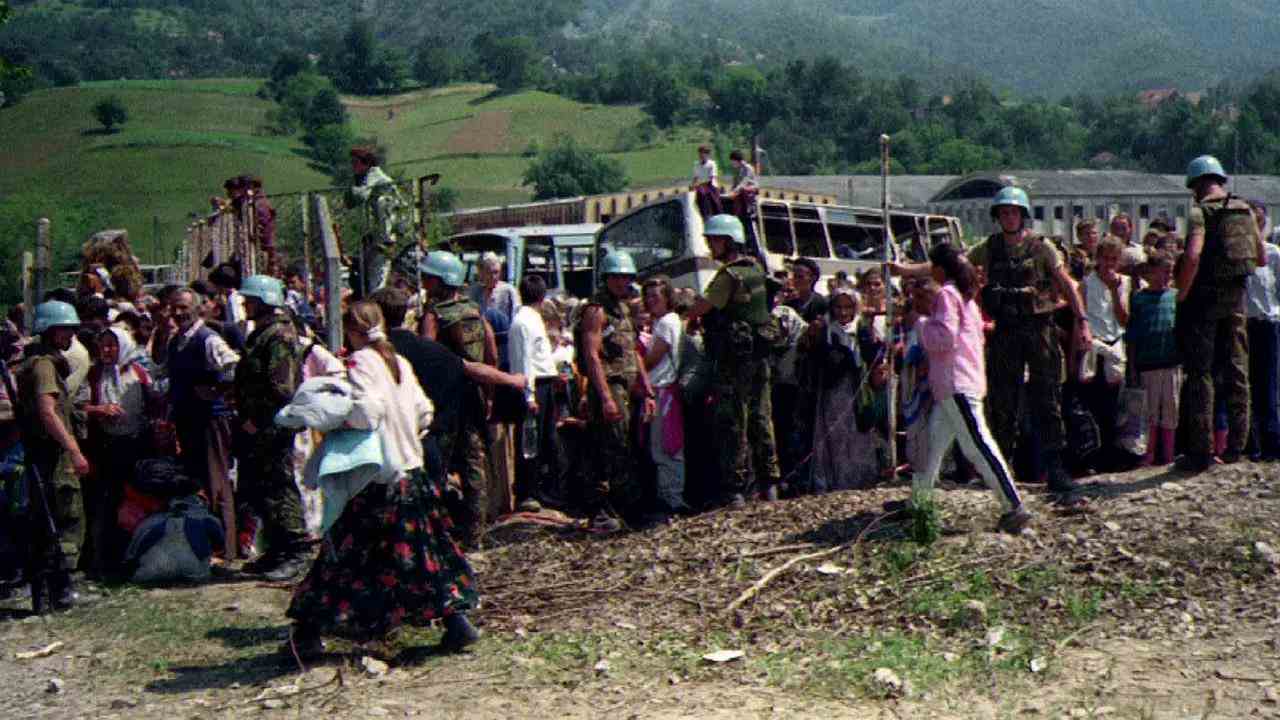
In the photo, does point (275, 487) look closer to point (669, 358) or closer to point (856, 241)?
point (669, 358)

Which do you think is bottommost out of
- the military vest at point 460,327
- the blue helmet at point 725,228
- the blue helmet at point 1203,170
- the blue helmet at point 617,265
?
the military vest at point 460,327

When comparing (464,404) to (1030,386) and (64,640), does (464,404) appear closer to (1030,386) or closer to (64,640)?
(64,640)

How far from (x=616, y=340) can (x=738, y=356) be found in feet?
2.99

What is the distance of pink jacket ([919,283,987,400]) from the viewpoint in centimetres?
844

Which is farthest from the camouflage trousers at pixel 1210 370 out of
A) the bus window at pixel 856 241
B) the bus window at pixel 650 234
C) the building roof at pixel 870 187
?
the building roof at pixel 870 187

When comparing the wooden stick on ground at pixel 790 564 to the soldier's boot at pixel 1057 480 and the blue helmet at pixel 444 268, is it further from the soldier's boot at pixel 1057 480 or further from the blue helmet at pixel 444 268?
the blue helmet at pixel 444 268

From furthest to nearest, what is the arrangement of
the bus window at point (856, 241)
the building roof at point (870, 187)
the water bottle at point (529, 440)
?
the building roof at point (870, 187), the bus window at point (856, 241), the water bottle at point (529, 440)

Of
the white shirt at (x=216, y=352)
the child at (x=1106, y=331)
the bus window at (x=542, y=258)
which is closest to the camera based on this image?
the white shirt at (x=216, y=352)

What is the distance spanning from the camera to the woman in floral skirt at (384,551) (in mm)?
7516

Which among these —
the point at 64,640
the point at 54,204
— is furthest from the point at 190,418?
the point at 54,204

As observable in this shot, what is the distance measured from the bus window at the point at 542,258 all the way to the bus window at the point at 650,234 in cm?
113

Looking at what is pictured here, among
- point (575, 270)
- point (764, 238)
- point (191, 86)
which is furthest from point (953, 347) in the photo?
point (191, 86)

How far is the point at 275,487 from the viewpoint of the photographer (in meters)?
9.81

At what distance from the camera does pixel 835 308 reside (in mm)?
10844
